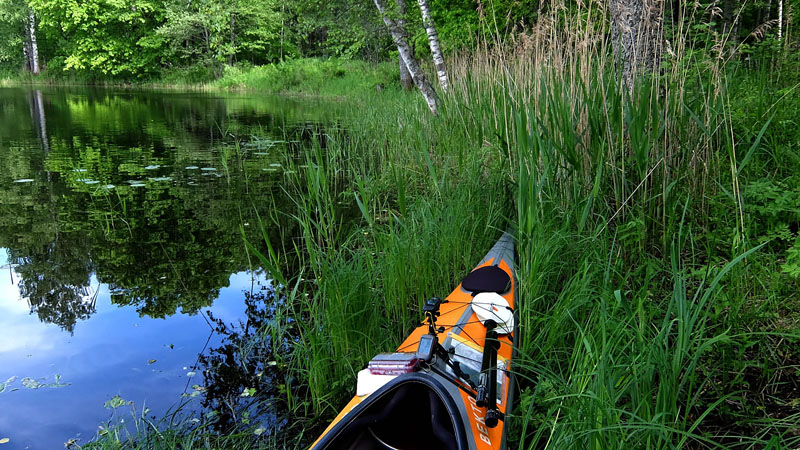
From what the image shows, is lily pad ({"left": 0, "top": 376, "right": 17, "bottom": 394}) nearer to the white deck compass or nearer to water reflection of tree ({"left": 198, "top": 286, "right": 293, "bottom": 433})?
water reflection of tree ({"left": 198, "top": 286, "right": 293, "bottom": 433})

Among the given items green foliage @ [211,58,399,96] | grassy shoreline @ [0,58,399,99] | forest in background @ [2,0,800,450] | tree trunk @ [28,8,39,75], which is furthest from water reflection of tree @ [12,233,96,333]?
tree trunk @ [28,8,39,75]

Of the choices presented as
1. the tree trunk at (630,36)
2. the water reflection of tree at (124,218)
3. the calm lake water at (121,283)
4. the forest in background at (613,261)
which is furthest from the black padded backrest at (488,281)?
the water reflection of tree at (124,218)

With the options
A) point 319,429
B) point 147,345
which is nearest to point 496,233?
point 319,429

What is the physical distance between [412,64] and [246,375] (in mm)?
5048

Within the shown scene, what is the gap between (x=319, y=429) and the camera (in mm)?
2443

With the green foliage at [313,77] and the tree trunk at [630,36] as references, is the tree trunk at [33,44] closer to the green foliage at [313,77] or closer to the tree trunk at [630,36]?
the green foliage at [313,77]

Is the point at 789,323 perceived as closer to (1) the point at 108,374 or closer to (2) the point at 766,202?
(2) the point at 766,202

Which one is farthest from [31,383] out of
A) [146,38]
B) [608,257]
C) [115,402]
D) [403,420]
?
[146,38]

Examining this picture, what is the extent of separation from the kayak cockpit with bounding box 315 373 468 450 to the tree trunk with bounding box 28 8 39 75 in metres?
34.1

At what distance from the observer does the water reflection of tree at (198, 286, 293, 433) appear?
250 centimetres

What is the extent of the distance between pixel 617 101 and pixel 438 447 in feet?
6.53

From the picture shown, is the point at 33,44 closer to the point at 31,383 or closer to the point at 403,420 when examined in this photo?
the point at 31,383

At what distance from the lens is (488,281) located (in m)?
2.74

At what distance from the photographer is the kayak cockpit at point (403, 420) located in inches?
68.7
